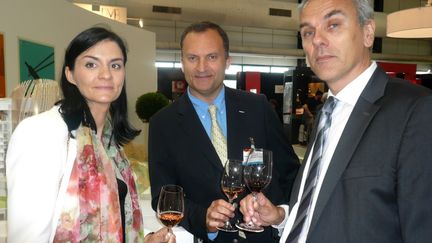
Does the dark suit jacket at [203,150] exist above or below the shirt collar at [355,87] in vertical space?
below

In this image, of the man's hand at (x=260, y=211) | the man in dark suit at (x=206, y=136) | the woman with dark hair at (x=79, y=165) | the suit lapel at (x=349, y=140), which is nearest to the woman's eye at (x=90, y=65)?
Answer: the woman with dark hair at (x=79, y=165)

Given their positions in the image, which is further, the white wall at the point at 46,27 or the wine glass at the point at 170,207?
the white wall at the point at 46,27

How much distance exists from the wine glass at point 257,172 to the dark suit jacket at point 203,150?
0.78 feet

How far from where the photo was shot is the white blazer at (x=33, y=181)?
143cm

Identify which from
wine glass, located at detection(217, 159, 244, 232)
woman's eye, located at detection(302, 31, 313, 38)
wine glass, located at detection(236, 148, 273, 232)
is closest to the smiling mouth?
woman's eye, located at detection(302, 31, 313, 38)

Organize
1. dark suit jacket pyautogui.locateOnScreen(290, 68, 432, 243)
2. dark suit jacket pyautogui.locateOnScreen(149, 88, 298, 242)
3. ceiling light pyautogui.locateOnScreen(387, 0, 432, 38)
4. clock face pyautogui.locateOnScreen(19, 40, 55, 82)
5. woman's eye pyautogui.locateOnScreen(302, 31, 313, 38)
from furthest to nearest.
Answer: clock face pyautogui.locateOnScreen(19, 40, 55, 82)
ceiling light pyautogui.locateOnScreen(387, 0, 432, 38)
dark suit jacket pyautogui.locateOnScreen(149, 88, 298, 242)
woman's eye pyautogui.locateOnScreen(302, 31, 313, 38)
dark suit jacket pyautogui.locateOnScreen(290, 68, 432, 243)

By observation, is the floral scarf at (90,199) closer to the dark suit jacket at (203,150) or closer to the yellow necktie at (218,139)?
the dark suit jacket at (203,150)

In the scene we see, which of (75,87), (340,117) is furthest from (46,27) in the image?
(340,117)

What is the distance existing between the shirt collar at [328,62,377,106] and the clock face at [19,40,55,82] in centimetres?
464

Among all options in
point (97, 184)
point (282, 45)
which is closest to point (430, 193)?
point (97, 184)

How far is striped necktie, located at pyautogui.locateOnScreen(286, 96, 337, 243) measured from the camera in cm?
142

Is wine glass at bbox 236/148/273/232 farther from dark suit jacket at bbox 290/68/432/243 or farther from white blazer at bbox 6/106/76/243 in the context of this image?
white blazer at bbox 6/106/76/243

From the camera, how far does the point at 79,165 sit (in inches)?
66.5

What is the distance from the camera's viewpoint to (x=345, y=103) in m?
1.46
